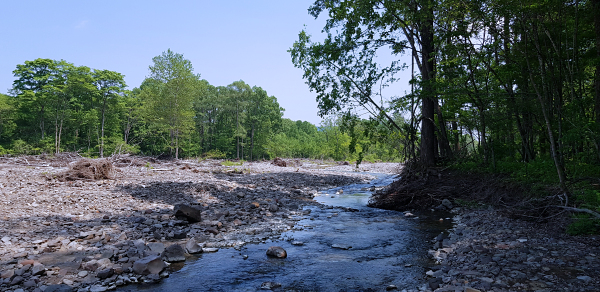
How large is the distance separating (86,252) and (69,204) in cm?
368

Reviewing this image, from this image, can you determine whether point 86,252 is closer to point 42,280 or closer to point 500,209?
point 42,280

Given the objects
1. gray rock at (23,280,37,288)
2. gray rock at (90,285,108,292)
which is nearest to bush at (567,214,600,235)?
gray rock at (90,285,108,292)

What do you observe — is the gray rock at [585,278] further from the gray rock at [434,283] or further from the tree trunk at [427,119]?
the tree trunk at [427,119]

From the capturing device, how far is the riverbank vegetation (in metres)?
6.51

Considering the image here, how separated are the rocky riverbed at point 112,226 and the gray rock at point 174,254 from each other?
0.02 meters

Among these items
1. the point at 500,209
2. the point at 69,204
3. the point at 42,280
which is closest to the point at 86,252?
the point at 42,280

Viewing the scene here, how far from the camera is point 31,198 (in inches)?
314

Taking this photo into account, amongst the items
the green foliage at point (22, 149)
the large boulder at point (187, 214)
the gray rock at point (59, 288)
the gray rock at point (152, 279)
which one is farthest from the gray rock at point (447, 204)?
the green foliage at point (22, 149)

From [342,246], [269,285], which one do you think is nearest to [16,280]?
[269,285]

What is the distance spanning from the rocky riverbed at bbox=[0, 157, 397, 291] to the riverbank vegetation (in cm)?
574

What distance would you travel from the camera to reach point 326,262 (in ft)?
17.2

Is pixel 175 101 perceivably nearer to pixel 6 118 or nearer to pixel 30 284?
pixel 6 118

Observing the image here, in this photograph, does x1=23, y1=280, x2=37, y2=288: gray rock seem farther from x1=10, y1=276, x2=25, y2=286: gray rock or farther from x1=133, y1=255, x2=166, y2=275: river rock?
x1=133, y1=255, x2=166, y2=275: river rock

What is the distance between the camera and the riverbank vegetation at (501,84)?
6.51 meters
